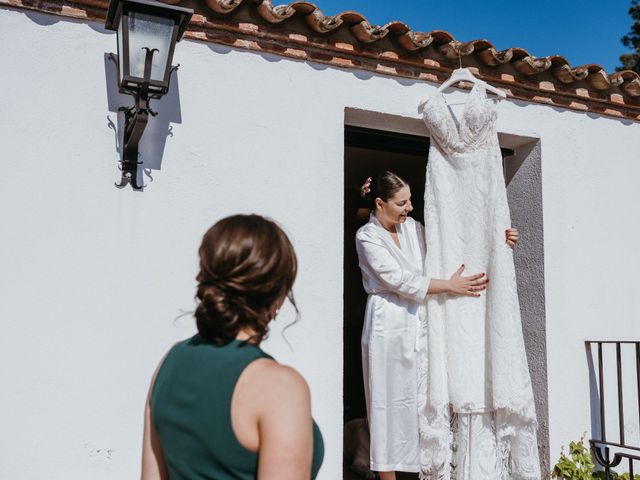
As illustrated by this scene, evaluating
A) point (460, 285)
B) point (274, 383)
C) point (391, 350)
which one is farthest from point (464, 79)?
point (274, 383)

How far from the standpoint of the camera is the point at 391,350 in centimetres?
381

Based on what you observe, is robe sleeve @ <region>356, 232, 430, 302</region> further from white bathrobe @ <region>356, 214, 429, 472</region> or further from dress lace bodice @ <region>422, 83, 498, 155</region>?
dress lace bodice @ <region>422, 83, 498, 155</region>

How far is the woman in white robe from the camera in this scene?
3760 millimetres

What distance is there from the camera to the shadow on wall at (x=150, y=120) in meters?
3.43

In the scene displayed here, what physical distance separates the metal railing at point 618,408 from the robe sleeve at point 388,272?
4.58 feet

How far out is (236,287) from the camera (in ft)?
4.67

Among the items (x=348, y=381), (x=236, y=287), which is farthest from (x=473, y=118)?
(x=348, y=381)

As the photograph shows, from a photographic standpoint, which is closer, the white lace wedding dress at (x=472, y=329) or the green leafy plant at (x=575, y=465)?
the white lace wedding dress at (x=472, y=329)

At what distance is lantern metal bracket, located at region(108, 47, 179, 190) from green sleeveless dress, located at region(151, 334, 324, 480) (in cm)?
189

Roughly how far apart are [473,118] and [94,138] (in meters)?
2.09

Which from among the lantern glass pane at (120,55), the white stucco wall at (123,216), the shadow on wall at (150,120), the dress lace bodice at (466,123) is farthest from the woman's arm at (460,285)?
the lantern glass pane at (120,55)

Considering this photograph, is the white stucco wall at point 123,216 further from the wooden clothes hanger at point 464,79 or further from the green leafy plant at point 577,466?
the green leafy plant at point 577,466

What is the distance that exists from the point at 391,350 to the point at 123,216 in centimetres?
163

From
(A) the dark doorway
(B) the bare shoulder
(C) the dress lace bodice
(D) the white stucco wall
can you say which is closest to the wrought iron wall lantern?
(D) the white stucco wall
